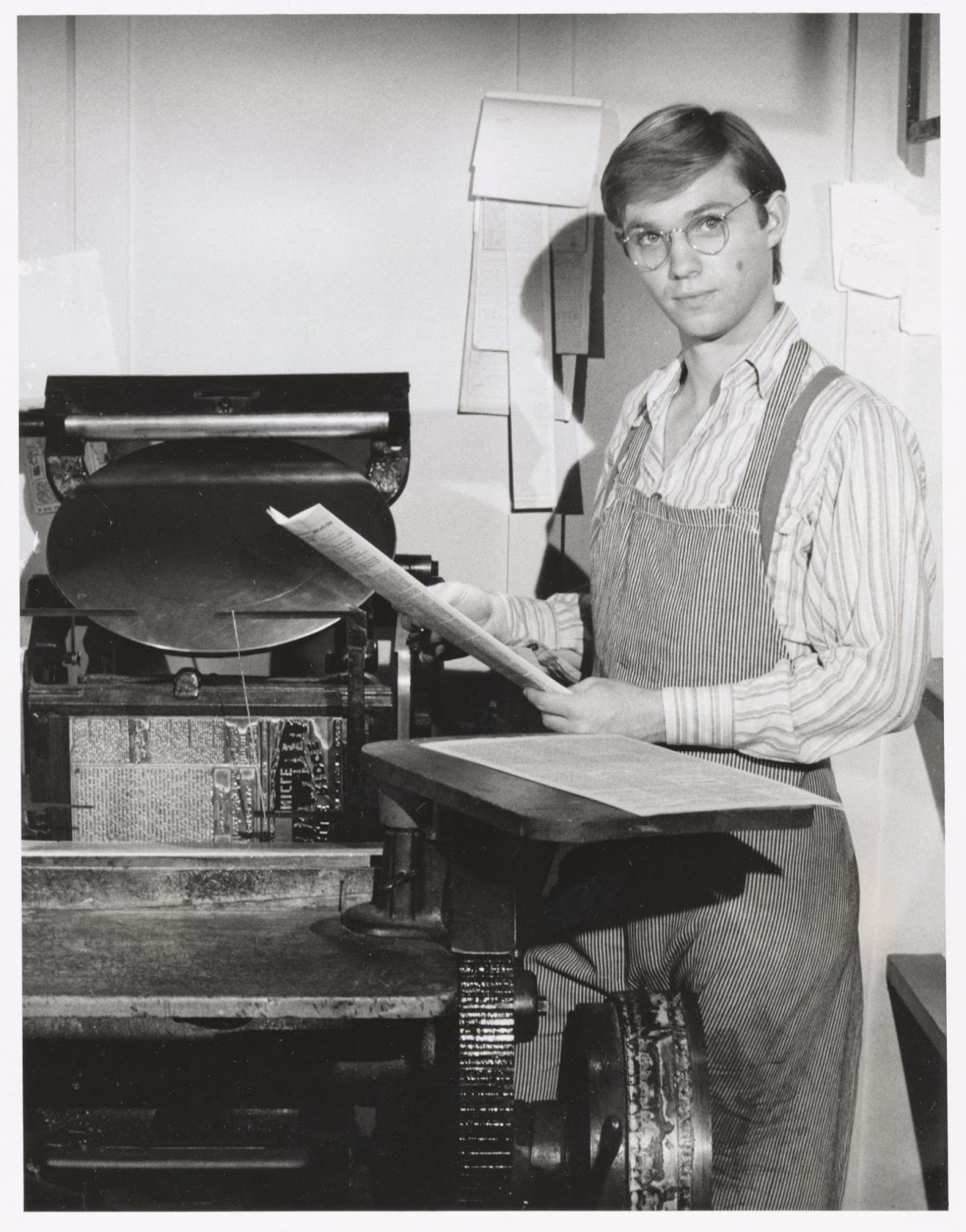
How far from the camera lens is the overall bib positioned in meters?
1.66

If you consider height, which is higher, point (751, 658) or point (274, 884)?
point (751, 658)

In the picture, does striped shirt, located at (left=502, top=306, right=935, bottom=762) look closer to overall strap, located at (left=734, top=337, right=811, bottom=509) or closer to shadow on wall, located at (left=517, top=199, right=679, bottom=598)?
overall strap, located at (left=734, top=337, right=811, bottom=509)

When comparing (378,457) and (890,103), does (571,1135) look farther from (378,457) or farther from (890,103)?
(890,103)

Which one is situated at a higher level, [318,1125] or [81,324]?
[81,324]

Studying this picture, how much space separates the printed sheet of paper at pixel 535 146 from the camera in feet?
8.41

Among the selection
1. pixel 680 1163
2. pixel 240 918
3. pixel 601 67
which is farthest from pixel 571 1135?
pixel 601 67

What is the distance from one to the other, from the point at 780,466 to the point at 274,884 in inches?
34.6

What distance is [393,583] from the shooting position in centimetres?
138

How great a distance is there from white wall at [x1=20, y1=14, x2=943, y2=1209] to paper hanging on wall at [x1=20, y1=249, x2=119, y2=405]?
3 centimetres

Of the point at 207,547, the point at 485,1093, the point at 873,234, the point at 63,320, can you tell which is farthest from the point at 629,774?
the point at 63,320

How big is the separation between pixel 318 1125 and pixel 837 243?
6.31ft

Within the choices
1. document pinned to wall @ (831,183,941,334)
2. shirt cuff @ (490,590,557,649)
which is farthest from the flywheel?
document pinned to wall @ (831,183,941,334)

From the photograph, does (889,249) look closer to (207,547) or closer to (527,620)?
(527,620)

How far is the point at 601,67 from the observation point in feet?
8.40
